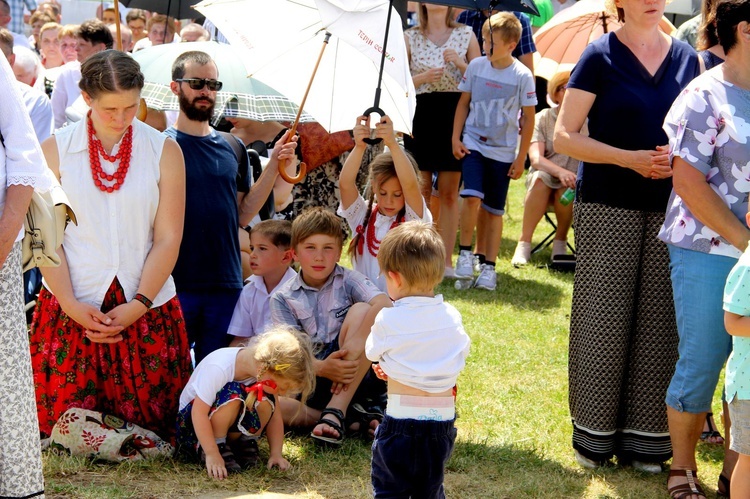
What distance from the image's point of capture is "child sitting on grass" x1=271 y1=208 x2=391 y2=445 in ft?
16.5

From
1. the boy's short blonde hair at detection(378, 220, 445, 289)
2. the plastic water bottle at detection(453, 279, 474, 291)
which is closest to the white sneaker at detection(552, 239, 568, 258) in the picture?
the plastic water bottle at detection(453, 279, 474, 291)

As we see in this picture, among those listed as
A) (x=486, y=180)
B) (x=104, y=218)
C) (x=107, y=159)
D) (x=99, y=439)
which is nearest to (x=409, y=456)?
(x=99, y=439)

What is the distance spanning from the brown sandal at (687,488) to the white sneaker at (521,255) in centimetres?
515

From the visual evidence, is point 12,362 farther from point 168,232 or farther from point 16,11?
point 16,11

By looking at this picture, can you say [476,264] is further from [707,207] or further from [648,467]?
[707,207]

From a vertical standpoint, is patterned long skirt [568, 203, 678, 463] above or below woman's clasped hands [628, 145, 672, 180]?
below

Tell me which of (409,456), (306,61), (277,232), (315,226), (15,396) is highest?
(306,61)

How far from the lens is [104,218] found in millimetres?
4559

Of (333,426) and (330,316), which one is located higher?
(330,316)

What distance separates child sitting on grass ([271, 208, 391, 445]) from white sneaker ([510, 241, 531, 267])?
446 cm

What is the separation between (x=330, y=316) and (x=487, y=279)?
11.5 ft

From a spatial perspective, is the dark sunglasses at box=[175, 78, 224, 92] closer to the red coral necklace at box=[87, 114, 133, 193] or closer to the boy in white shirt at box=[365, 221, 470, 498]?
the red coral necklace at box=[87, 114, 133, 193]

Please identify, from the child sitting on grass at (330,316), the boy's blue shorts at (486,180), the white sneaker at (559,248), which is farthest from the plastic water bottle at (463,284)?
the child sitting on grass at (330,316)

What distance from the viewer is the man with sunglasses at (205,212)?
508cm
